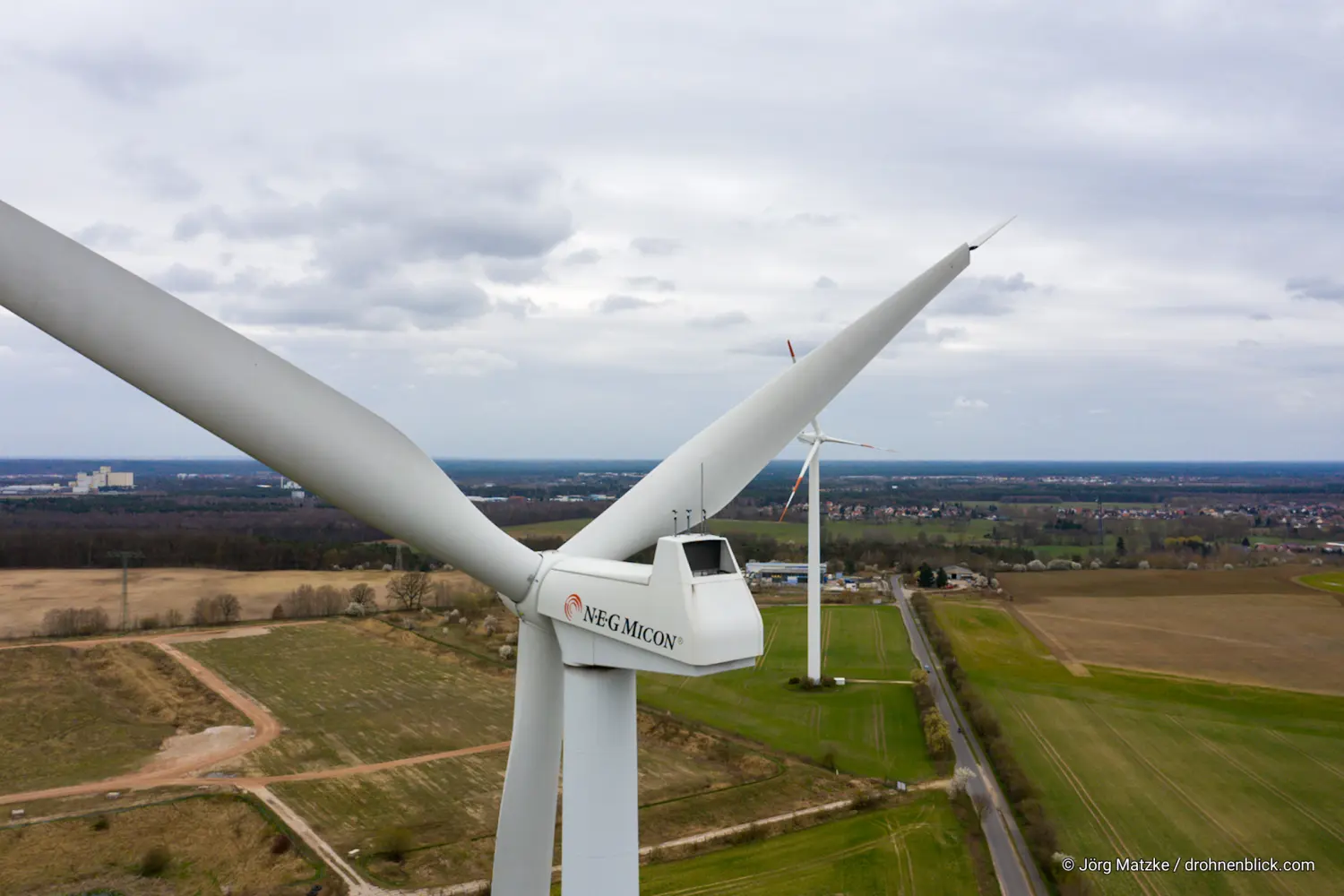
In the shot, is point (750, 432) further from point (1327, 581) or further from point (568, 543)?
point (1327, 581)

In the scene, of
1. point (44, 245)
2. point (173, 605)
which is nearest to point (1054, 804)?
point (44, 245)

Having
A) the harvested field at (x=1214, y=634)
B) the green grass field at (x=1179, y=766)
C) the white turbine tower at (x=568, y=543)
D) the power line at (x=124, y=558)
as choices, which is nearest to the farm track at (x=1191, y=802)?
the green grass field at (x=1179, y=766)

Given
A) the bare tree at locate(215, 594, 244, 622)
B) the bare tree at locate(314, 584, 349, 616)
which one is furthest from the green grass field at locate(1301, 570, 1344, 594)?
the bare tree at locate(215, 594, 244, 622)

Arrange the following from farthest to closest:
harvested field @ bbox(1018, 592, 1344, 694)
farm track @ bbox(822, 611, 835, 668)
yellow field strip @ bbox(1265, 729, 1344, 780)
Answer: farm track @ bbox(822, 611, 835, 668) → harvested field @ bbox(1018, 592, 1344, 694) → yellow field strip @ bbox(1265, 729, 1344, 780)

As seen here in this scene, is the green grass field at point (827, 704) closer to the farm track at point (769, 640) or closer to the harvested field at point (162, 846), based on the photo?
the farm track at point (769, 640)

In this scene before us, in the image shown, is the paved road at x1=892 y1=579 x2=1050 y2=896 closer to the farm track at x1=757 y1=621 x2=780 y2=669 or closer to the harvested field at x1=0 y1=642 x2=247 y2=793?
the farm track at x1=757 y1=621 x2=780 y2=669

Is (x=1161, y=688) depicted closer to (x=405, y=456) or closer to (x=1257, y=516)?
(x=405, y=456)
